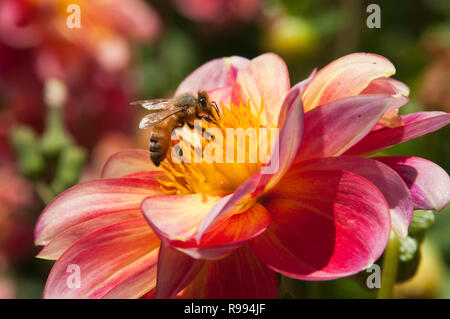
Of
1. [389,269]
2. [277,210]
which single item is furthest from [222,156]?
[389,269]

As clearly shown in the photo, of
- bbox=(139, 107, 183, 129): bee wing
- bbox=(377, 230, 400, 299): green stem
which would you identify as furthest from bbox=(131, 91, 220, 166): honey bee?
bbox=(377, 230, 400, 299): green stem

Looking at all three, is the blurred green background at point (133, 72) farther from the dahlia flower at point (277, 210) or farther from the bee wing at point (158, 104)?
the dahlia flower at point (277, 210)

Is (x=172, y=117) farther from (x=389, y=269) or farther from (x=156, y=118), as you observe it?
(x=389, y=269)

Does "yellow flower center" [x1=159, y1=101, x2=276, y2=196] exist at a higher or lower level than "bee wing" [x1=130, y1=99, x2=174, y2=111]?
lower

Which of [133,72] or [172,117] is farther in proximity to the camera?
[133,72]

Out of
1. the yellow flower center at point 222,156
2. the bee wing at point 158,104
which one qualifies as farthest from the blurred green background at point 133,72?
the yellow flower center at point 222,156

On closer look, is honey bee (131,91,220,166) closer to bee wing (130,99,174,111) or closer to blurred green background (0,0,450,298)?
bee wing (130,99,174,111)
